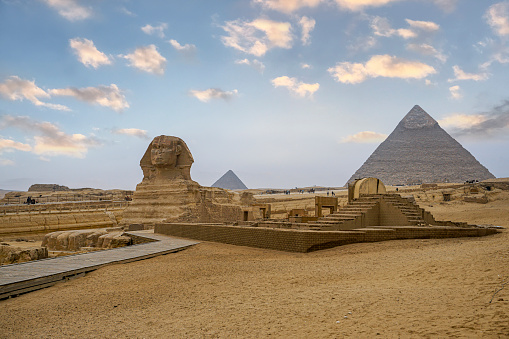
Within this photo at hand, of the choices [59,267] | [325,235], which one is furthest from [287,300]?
[59,267]

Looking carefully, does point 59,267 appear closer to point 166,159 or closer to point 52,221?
point 166,159

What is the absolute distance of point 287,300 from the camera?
13.7 ft

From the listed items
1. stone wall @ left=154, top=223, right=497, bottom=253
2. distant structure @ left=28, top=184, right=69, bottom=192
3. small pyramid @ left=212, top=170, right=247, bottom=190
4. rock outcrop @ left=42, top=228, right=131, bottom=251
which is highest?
small pyramid @ left=212, top=170, right=247, bottom=190

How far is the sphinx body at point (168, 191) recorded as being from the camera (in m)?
16.3

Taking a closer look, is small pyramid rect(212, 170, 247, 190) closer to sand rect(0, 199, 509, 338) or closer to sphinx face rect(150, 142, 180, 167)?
sphinx face rect(150, 142, 180, 167)

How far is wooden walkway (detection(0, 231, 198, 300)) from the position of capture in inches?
222

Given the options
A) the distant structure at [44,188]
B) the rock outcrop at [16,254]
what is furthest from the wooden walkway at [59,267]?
the distant structure at [44,188]

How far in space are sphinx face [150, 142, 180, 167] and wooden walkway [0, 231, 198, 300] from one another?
6979 mm

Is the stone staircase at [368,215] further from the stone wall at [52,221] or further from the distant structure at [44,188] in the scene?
the distant structure at [44,188]

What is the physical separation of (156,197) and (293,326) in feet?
46.7

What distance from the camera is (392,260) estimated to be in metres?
6.11

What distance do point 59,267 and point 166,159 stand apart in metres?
9.95

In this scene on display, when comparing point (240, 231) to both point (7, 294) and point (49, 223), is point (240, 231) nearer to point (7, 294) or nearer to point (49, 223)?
point (7, 294)

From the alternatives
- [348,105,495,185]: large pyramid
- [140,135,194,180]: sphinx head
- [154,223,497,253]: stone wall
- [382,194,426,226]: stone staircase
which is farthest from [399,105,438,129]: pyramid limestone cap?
[154,223,497,253]: stone wall
